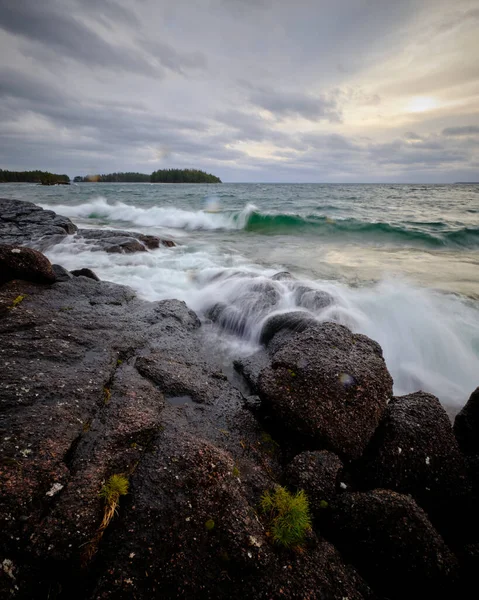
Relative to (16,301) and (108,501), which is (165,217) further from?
(108,501)

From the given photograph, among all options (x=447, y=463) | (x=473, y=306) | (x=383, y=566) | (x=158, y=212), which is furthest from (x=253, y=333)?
(x=158, y=212)

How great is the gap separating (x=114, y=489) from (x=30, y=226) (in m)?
18.4

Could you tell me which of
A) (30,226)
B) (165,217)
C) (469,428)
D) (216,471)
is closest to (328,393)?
(216,471)

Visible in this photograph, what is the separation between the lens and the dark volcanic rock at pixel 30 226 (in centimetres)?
1427

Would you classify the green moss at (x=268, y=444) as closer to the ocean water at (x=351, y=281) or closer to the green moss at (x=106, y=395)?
the green moss at (x=106, y=395)

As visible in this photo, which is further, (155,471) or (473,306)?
(473,306)

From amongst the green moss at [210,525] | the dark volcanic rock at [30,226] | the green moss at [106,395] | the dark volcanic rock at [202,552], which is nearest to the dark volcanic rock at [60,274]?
the green moss at [106,395]

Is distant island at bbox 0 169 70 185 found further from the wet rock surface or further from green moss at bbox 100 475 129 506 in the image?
green moss at bbox 100 475 129 506

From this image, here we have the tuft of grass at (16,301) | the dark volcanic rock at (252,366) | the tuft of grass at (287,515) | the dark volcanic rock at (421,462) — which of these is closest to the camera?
the tuft of grass at (287,515)

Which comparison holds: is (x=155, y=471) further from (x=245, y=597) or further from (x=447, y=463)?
(x=447, y=463)

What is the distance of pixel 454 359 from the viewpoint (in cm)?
672

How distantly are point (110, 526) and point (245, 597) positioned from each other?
1.07 metres

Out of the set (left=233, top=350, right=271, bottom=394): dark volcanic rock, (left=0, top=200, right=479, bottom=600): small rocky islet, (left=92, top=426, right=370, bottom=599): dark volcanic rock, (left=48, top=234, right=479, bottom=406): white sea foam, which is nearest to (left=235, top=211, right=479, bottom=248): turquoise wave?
(left=48, top=234, right=479, bottom=406): white sea foam

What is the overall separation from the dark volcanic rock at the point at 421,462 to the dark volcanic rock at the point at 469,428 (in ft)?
1.87
